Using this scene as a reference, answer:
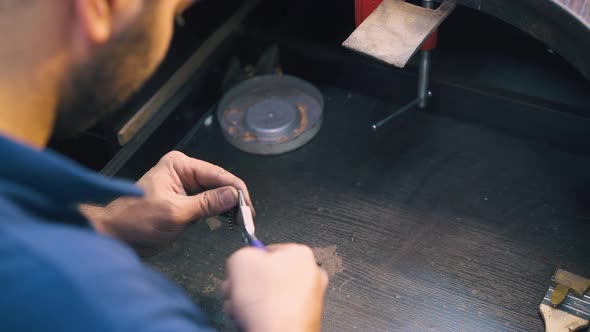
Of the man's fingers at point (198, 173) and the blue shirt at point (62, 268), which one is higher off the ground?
the blue shirt at point (62, 268)

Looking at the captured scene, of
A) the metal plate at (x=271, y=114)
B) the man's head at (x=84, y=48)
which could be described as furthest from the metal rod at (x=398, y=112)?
the man's head at (x=84, y=48)

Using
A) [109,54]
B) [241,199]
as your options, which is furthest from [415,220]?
[109,54]

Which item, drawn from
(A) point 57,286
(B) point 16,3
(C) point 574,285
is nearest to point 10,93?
(B) point 16,3

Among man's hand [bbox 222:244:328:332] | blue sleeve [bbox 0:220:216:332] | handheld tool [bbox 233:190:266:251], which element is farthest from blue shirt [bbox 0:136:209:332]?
handheld tool [bbox 233:190:266:251]

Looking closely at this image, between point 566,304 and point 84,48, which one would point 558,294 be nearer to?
point 566,304

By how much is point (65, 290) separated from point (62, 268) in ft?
0.05

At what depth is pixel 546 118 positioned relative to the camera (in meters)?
1.03

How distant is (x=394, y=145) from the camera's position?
1.10m

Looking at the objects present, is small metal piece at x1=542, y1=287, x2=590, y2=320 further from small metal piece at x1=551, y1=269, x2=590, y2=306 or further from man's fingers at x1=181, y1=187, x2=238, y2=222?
man's fingers at x1=181, y1=187, x2=238, y2=222

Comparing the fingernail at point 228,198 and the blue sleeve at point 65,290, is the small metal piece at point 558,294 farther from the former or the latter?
the blue sleeve at point 65,290

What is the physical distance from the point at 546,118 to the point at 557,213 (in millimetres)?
176

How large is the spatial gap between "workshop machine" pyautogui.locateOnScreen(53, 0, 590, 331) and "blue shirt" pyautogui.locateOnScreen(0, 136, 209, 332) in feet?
1.12

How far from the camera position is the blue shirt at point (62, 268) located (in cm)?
42

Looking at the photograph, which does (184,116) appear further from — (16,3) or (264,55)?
(16,3)
